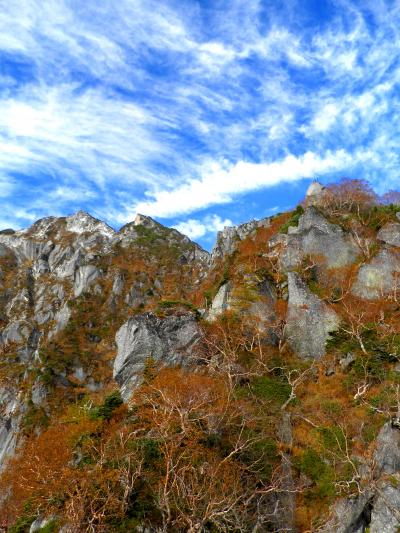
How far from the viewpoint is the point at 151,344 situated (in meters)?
42.6

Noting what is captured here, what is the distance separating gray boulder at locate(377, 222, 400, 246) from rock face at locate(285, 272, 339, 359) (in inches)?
593

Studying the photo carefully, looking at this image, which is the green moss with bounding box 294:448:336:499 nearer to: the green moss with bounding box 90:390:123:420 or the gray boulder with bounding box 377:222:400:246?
the green moss with bounding box 90:390:123:420

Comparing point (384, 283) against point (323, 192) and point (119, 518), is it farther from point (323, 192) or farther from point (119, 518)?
point (119, 518)

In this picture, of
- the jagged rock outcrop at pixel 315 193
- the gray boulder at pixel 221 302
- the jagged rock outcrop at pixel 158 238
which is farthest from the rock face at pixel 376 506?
the jagged rock outcrop at pixel 158 238

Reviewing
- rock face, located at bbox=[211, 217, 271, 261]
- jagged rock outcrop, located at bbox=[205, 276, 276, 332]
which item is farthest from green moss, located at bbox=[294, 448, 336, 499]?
rock face, located at bbox=[211, 217, 271, 261]

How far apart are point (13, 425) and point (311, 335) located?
6152 centimetres

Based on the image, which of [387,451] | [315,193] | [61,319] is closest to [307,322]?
[387,451]

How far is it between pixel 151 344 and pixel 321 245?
2507 cm

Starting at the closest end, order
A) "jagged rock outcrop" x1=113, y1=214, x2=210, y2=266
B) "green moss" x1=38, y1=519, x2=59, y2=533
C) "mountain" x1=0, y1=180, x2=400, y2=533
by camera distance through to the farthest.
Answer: "mountain" x1=0, y1=180, x2=400, y2=533 → "green moss" x1=38, y1=519, x2=59, y2=533 → "jagged rock outcrop" x1=113, y1=214, x2=210, y2=266

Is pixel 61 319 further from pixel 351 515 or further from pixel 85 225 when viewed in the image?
pixel 351 515

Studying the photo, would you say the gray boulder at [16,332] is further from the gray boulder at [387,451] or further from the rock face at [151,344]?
the gray boulder at [387,451]

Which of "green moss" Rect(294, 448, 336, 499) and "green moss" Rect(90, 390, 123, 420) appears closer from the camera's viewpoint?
"green moss" Rect(294, 448, 336, 499)

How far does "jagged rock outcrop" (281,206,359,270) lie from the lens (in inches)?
2005

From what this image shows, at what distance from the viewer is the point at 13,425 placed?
7575 centimetres
